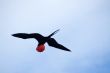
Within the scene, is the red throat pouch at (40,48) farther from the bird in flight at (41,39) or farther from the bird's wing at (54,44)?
the bird's wing at (54,44)

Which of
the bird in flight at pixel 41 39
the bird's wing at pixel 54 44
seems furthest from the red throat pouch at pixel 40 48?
the bird's wing at pixel 54 44

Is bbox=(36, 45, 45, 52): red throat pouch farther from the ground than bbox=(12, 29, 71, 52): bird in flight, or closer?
closer

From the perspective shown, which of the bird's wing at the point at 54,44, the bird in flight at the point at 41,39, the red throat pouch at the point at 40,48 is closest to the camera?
the red throat pouch at the point at 40,48

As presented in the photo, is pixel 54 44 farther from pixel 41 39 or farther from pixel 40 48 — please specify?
pixel 40 48

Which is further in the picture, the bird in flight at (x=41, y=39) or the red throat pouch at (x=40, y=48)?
the bird in flight at (x=41, y=39)

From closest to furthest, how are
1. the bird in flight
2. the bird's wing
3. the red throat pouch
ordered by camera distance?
the red throat pouch < the bird in flight < the bird's wing

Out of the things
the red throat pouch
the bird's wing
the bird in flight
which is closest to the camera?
the red throat pouch

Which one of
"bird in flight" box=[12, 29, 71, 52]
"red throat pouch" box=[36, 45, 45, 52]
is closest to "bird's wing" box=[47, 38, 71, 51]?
"bird in flight" box=[12, 29, 71, 52]

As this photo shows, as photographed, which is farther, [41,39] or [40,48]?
[41,39]

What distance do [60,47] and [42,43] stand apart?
2254 mm

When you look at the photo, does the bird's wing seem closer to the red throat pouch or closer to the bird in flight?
the bird in flight

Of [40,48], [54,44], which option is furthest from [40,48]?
[54,44]

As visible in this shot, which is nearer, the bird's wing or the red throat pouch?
the red throat pouch

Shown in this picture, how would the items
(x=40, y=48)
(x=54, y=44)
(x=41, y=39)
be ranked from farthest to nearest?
(x=54, y=44)
(x=41, y=39)
(x=40, y=48)
